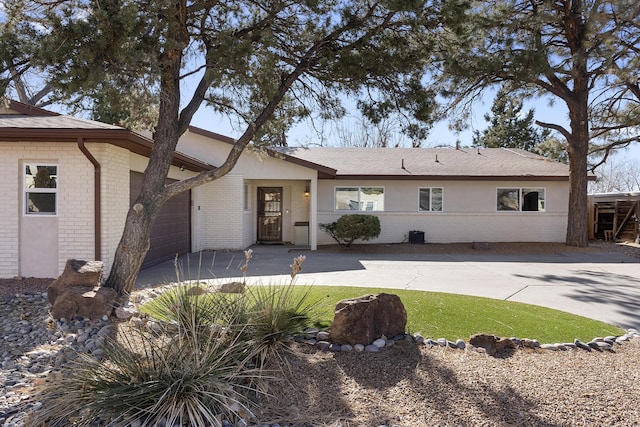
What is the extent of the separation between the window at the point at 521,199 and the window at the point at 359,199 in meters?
4.85

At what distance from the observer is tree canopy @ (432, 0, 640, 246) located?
921cm

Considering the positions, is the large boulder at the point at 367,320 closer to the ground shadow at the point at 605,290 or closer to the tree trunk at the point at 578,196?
the ground shadow at the point at 605,290

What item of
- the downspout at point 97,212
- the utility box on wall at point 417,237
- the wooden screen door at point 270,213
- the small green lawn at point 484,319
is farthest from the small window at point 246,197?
the small green lawn at point 484,319

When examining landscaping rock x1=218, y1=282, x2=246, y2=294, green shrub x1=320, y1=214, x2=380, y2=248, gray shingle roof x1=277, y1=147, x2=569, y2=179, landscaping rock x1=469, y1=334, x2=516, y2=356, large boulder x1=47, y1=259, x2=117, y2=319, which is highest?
gray shingle roof x1=277, y1=147, x2=569, y2=179

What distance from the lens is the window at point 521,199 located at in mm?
17256

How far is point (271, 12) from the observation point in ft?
24.3

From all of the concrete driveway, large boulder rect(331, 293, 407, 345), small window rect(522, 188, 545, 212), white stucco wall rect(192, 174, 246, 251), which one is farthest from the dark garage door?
small window rect(522, 188, 545, 212)

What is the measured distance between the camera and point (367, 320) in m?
4.61

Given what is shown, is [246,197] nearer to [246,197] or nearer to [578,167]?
[246,197]

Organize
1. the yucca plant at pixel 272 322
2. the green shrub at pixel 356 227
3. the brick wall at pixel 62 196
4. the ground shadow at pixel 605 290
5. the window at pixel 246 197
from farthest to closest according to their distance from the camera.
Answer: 1. the window at pixel 246 197
2. the green shrub at pixel 356 227
3. the brick wall at pixel 62 196
4. the ground shadow at pixel 605 290
5. the yucca plant at pixel 272 322

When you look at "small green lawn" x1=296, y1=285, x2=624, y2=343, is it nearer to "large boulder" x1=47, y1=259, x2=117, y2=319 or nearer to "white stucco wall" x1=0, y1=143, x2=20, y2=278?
"large boulder" x1=47, y1=259, x2=117, y2=319

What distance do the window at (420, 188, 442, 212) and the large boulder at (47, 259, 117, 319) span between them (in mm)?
13114

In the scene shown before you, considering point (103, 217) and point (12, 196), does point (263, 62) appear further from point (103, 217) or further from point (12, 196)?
point (12, 196)

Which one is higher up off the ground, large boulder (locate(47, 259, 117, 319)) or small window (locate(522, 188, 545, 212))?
small window (locate(522, 188, 545, 212))
